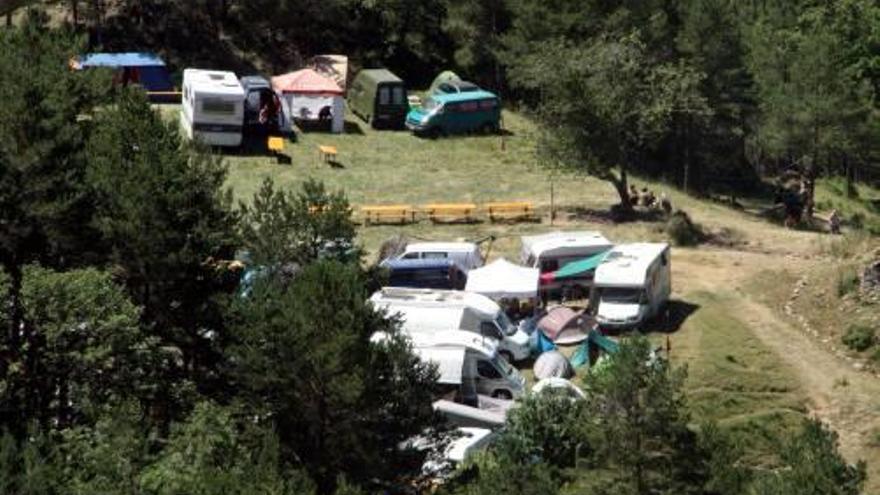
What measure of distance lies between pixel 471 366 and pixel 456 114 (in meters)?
21.3

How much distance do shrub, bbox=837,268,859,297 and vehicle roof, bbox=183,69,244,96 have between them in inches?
815

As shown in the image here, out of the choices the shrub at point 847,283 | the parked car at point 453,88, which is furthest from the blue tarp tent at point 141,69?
the shrub at point 847,283

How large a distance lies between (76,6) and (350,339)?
122 feet

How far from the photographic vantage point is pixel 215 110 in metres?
49.7

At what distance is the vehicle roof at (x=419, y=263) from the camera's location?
4056cm

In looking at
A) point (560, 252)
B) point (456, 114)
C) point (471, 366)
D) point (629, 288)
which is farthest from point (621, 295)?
point (456, 114)

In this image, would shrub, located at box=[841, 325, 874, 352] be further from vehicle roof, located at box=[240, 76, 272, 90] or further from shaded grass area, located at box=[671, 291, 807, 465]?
vehicle roof, located at box=[240, 76, 272, 90]

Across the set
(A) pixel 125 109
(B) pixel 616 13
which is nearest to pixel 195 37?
(B) pixel 616 13

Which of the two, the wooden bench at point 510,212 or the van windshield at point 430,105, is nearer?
the wooden bench at point 510,212

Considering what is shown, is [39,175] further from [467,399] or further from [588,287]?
[588,287]

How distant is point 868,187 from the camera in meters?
79.4

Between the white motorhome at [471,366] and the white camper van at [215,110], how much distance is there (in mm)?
16470

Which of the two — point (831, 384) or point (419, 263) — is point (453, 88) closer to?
point (419, 263)

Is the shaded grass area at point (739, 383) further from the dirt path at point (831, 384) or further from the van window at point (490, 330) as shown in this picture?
the van window at point (490, 330)
